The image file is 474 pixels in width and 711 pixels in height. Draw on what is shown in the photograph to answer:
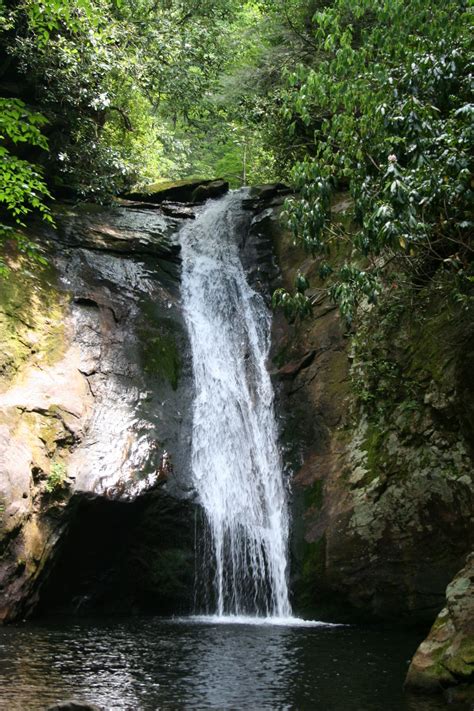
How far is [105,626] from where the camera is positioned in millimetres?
8844

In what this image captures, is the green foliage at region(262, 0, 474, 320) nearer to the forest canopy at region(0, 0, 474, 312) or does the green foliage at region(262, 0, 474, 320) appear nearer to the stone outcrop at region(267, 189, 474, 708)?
the forest canopy at region(0, 0, 474, 312)

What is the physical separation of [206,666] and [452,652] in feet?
8.14

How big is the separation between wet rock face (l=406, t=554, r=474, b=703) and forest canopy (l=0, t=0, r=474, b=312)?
10.9 ft

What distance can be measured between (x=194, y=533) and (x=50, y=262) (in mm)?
6034

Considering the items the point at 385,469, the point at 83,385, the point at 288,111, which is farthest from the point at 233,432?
the point at 288,111

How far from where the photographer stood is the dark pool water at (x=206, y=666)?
5465 mm

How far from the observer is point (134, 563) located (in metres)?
10.1

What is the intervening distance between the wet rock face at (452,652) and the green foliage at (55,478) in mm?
5595

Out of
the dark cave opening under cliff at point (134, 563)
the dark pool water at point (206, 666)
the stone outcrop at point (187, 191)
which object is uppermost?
the stone outcrop at point (187, 191)

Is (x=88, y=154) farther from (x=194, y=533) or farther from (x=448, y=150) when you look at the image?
(x=448, y=150)

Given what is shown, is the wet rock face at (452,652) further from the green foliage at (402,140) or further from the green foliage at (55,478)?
the green foliage at (55,478)

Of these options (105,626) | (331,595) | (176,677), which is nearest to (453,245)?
(331,595)

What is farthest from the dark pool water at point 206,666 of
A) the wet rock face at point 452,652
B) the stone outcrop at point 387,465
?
the stone outcrop at point 387,465

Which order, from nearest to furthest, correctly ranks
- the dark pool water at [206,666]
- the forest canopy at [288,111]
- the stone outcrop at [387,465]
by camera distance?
the dark pool water at [206,666] → the forest canopy at [288,111] → the stone outcrop at [387,465]
